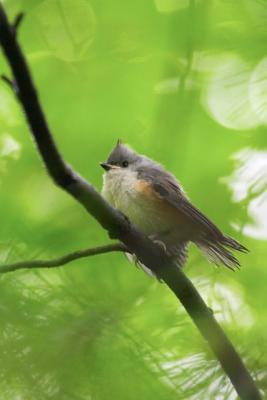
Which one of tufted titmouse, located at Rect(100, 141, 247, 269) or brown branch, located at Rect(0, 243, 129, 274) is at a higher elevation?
brown branch, located at Rect(0, 243, 129, 274)

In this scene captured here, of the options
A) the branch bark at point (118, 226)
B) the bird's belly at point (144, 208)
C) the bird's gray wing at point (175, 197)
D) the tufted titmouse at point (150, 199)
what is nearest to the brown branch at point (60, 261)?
the branch bark at point (118, 226)

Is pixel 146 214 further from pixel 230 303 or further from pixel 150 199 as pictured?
pixel 230 303

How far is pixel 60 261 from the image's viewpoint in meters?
2.28

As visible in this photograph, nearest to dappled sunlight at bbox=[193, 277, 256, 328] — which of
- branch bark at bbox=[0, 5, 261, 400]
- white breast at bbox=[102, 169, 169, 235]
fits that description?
branch bark at bbox=[0, 5, 261, 400]

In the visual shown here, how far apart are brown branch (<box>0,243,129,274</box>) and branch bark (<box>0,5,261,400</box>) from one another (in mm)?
73

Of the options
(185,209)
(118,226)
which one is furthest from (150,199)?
(118,226)

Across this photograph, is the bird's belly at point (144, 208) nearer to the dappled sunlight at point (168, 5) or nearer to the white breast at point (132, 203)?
the white breast at point (132, 203)

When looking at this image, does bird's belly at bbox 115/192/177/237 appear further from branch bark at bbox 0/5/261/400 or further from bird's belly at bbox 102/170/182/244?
branch bark at bbox 0/5/261/400

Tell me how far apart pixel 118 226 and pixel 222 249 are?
796 millimetres

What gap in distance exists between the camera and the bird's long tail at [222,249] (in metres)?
2.76

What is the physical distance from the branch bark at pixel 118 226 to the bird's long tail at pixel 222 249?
7.5 inches

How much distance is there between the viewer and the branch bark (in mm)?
1824

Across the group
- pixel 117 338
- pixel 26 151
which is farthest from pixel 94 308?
pixel 26 151

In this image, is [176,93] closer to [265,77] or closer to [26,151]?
[265,77]
